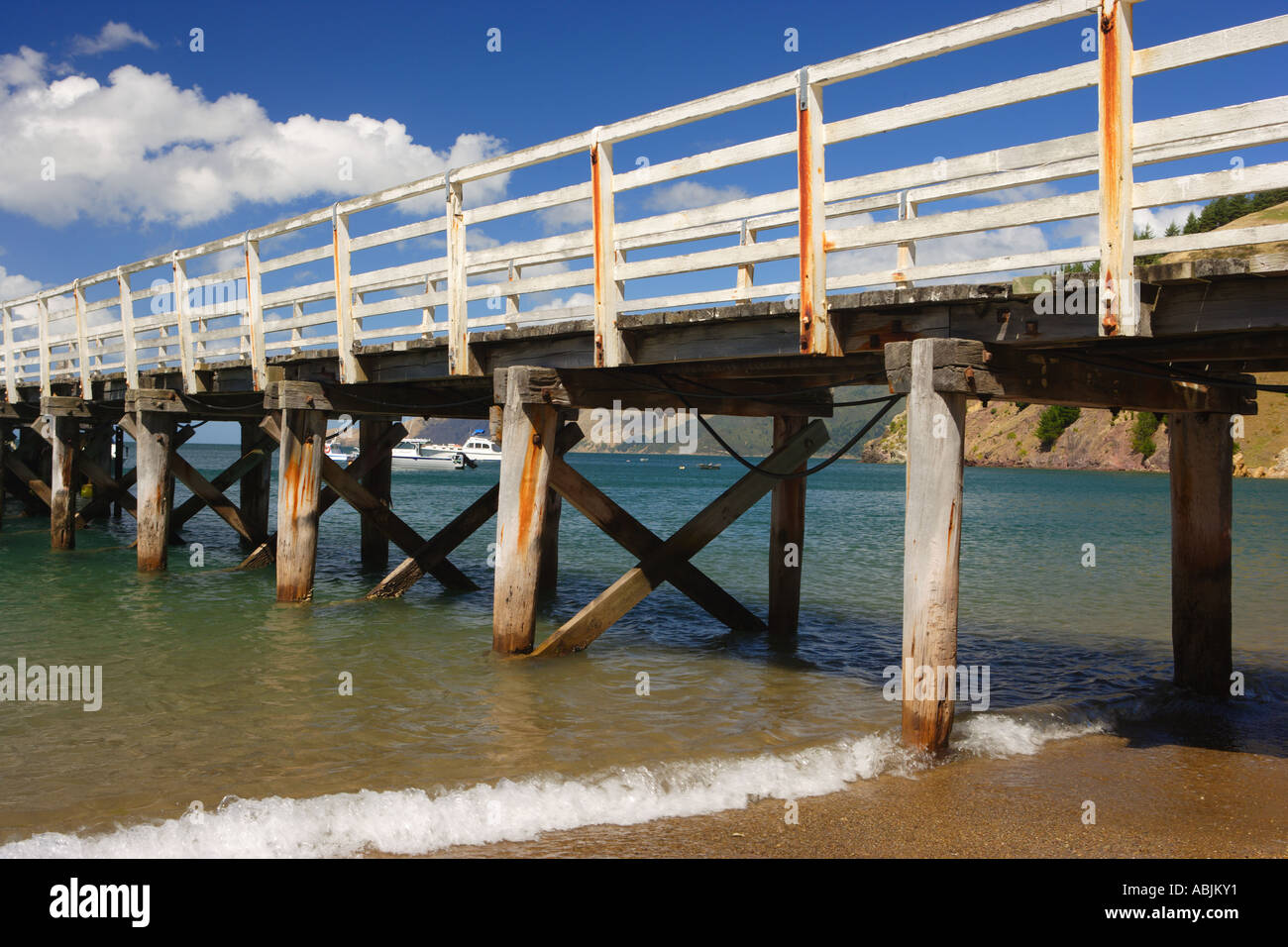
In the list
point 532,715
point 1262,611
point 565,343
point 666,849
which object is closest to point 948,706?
point 666,849

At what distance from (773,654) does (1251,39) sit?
768 centimetres

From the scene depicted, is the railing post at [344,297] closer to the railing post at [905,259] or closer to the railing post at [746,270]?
the railing post at [746,270]

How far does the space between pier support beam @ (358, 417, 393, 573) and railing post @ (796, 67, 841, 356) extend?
350 inches

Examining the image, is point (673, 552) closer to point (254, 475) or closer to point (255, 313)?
point (255, 313)

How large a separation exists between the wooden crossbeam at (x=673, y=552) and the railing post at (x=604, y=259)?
2131 millimetres

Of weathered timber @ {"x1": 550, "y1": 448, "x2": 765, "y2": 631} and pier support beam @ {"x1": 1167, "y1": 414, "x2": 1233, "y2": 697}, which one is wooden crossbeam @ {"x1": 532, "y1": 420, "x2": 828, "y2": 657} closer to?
weathered timber @ {"x1": 550, "y1": 448, "x2": 765, "y2": 631}

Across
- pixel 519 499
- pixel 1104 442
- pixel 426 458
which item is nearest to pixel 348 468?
pixel 519 499

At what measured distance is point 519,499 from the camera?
31.0 feet

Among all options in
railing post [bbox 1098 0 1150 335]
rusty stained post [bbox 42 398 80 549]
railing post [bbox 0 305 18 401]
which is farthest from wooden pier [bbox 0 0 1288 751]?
railing post [bbox 0 305 18 401]

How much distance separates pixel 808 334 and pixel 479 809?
4.04m

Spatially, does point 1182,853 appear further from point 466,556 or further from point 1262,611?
point 466,556

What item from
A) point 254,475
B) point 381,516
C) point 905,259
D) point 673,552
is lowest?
point 673,552

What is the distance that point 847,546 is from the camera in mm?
26078

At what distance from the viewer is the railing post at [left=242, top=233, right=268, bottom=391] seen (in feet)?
43.5
